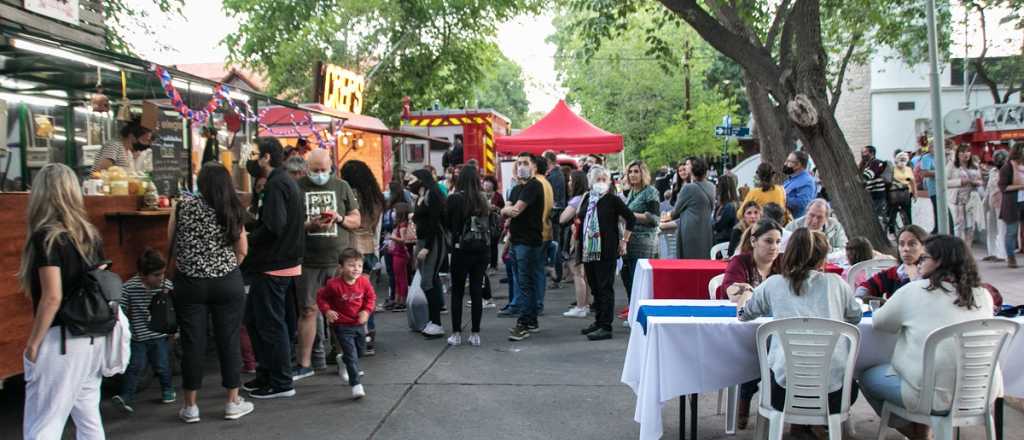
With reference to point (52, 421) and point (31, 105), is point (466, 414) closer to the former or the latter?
point (52, 421)

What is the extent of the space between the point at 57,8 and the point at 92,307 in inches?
195

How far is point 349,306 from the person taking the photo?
6668mm

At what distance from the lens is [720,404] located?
612 cm

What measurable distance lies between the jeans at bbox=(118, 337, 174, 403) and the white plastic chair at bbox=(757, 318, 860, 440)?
14.3 feet

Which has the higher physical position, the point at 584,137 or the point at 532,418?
the point at 584,137

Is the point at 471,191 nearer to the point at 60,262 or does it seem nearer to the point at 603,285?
the point at 603,285

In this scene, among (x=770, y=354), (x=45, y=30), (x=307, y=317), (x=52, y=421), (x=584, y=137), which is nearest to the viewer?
(x=52, y=421)

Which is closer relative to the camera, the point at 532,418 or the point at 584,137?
the point at 532,418

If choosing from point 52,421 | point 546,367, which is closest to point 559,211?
point 546,367

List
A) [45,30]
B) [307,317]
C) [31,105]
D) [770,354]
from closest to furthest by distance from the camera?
1. [770,354]
2. [307,317]
3. [45,30]
4. [31,105]

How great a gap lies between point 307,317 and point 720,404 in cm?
327

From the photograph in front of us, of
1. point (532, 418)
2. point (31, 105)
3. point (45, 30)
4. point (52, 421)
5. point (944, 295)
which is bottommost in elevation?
point (532, 418)

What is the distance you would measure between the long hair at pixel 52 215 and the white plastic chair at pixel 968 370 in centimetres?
422

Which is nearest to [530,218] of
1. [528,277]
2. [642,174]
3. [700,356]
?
[528,277]
